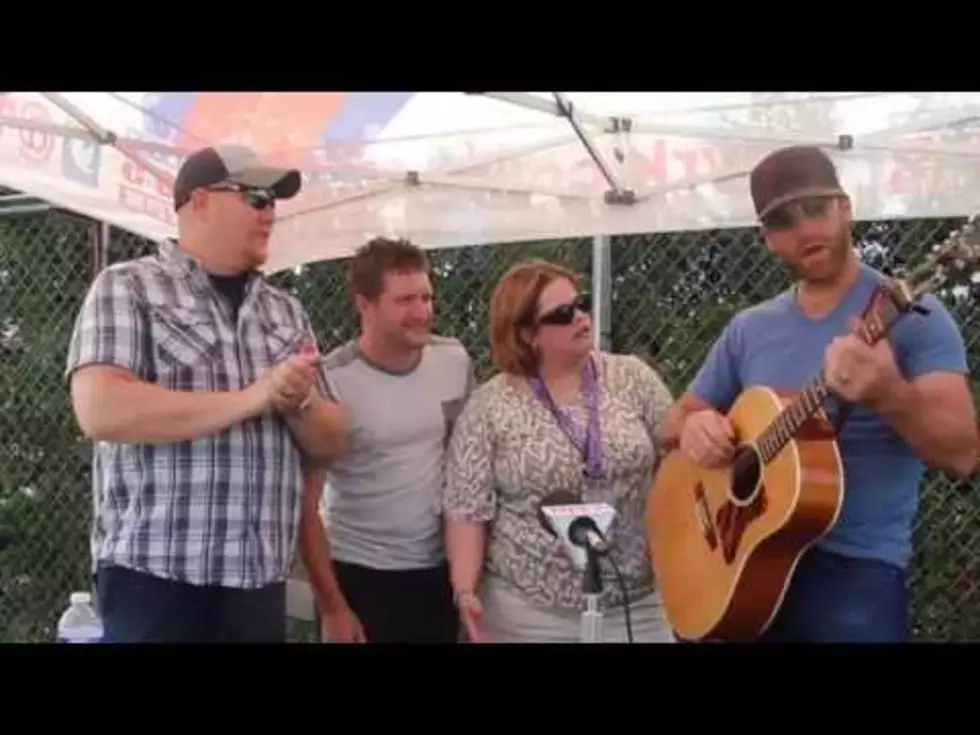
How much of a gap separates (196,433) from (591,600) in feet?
2.19

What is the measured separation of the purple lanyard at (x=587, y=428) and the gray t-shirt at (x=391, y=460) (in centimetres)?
14

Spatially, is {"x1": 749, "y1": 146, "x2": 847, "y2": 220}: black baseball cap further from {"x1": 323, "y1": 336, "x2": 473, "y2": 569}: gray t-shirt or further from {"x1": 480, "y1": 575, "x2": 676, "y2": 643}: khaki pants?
{"x1": 480, "y1": 575, "x2": 676, "y2": 643}: khaki pants

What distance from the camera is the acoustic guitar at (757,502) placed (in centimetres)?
199

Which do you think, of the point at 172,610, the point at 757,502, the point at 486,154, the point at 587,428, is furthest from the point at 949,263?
the point at 172,610

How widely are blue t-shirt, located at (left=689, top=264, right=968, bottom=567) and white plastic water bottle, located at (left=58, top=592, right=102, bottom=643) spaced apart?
1236 mm

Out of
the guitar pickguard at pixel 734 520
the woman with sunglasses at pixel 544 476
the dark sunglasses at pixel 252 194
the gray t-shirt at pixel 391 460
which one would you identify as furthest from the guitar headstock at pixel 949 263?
the dark sunglasses at pixel 252 194

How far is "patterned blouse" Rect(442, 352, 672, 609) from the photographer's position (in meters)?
2.23

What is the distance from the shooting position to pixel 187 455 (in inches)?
83.8

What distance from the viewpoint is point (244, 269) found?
2.22 meters

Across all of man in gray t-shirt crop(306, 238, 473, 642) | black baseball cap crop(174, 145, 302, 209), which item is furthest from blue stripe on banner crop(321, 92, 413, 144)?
man in gray t-shirt crop(306, 238, 473, 642)

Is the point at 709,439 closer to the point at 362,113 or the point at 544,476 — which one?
the point at 544,476

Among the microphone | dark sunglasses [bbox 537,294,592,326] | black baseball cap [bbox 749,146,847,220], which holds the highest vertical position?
black baseball cap [bbox 749,146,847,220]

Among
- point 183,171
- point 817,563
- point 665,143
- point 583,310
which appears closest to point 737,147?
point 665,143

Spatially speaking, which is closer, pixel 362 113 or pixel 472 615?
pixel 472 615
